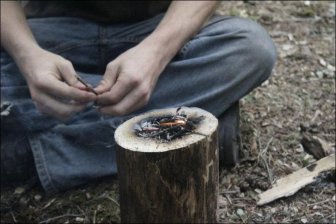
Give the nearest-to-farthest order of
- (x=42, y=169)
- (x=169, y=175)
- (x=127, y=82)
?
(x=169, y=175) → (x=127, y=82) → (x=42, y=169)

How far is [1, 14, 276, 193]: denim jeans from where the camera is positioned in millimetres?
2168

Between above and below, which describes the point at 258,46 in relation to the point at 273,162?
above

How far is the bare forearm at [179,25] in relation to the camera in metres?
2.04

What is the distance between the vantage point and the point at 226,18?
2307 mm

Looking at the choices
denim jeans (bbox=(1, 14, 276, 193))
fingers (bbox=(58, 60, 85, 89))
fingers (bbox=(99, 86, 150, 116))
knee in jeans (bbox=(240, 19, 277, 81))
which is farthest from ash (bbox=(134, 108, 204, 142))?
knee in jeans (bbox=(240, 19, 277, 81))

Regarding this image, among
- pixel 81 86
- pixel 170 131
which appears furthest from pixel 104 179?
pixel 170 131

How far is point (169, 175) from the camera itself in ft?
5.17

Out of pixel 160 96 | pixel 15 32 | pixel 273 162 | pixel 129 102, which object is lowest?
pixel 273 162

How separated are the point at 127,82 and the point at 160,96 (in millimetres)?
358

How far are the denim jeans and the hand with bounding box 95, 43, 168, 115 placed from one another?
227 millimetres

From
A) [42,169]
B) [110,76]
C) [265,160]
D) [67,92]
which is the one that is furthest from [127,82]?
[265,160]

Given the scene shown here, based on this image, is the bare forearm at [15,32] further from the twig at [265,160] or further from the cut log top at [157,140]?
the twig at [265,160]

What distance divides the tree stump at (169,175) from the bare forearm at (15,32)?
0.65 meters

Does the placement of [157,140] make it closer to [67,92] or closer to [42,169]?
[67,92]
